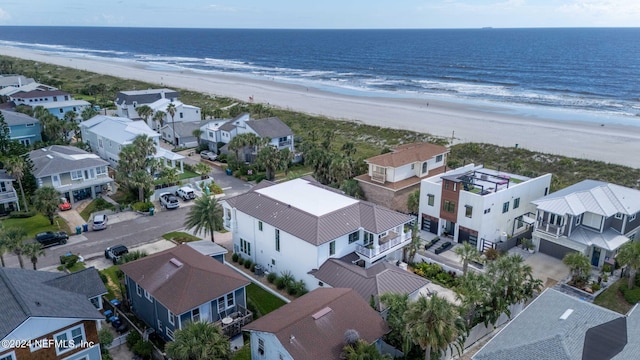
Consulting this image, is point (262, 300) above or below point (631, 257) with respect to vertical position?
below

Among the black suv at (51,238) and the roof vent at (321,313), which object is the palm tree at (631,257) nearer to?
the roof vent at (321,313)

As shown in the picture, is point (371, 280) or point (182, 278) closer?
point (182, 278)

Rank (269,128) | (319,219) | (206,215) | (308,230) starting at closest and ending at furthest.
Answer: (308,230), (319,219), (206,215), (269,128)

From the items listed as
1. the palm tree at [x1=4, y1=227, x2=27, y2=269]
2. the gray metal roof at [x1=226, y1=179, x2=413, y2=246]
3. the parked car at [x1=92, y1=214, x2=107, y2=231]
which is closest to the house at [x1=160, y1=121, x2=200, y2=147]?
the parked car at [x1=92, y1=214, x2=107, y2=231]

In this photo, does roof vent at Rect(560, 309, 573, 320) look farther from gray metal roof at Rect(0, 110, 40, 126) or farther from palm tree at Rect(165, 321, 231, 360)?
gray metal roof at Rect(0, 110, 40, 126)

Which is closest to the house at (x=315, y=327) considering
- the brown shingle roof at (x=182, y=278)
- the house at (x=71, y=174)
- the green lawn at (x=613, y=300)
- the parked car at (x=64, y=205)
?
the brown shingle roof at (x=182, y=278)

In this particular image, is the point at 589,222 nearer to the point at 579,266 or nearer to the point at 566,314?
the point at 579,266

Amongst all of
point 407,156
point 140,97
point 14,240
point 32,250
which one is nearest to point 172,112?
point 140,97
